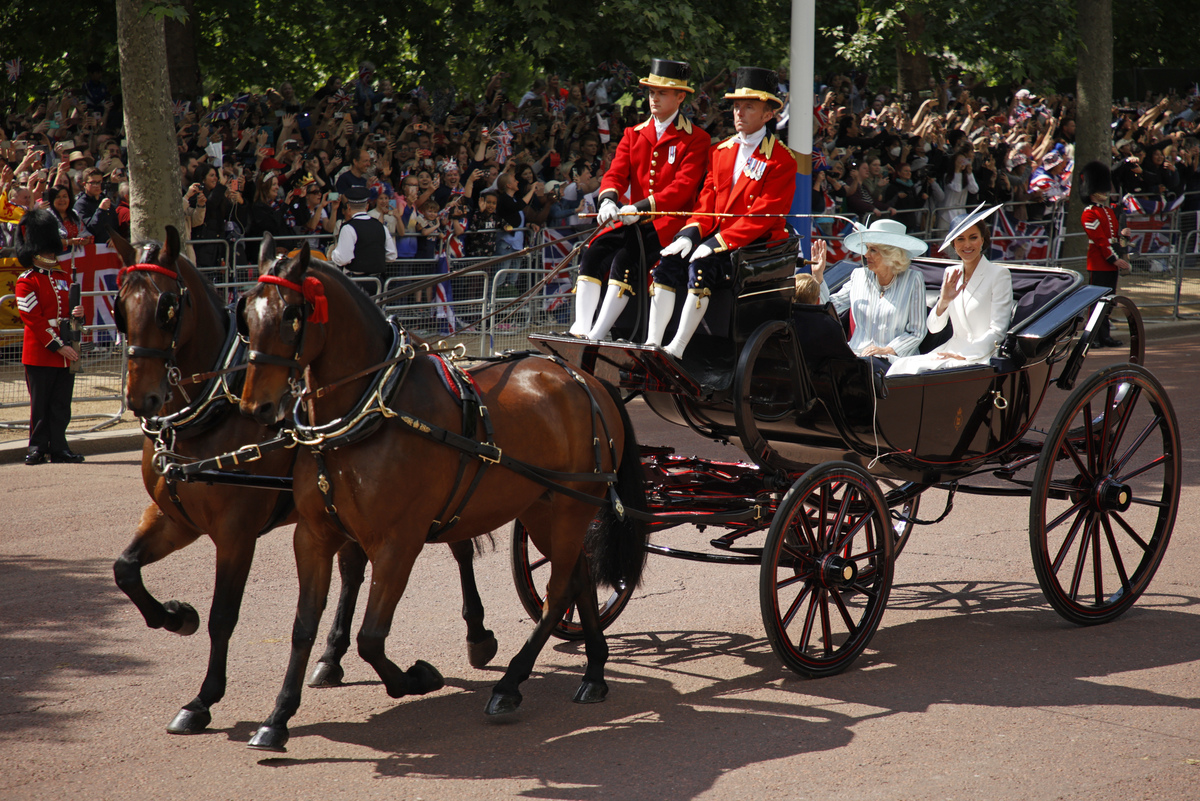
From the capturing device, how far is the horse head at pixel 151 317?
15.6ft

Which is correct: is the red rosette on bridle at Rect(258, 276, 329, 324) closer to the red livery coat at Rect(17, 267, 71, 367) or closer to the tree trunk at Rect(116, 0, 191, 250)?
the red livery coat at Rect(17, 267, 71, 367)

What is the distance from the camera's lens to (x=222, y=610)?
190 inches

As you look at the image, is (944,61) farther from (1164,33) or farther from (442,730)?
(442,730)

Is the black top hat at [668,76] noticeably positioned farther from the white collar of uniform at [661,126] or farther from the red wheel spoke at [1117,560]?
the red wheel spoke at [1117,560]

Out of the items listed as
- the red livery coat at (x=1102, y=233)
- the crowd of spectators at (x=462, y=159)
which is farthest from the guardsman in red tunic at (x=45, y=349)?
the red livery coat at (x=1102, y=233)

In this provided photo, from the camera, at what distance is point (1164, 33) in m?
31.7

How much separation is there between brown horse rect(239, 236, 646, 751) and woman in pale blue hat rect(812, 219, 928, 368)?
6.51ft

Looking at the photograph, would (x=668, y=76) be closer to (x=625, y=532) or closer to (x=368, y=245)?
(x=625, y=532)

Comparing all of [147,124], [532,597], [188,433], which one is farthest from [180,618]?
[147,124]

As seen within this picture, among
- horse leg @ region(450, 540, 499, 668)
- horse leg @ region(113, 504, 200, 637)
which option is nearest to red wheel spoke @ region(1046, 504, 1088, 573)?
horse leg @ region(450, 540, 499, 668)

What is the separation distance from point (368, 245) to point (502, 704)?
30.2ft

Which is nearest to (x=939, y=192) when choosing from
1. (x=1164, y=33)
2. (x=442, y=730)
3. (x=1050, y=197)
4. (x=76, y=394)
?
(x=1050, y=197)

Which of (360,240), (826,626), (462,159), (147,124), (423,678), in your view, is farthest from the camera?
(462,159)

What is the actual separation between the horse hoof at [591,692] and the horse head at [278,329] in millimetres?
1780
